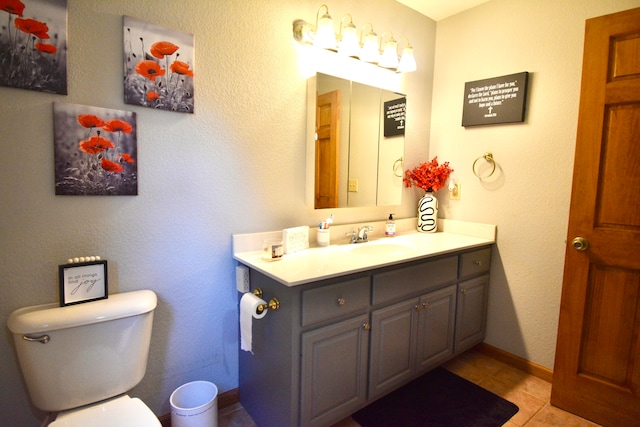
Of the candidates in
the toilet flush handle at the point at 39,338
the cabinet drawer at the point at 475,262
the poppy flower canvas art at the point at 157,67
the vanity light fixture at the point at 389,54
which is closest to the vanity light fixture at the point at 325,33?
the vanity light fixture at the point at 389,54

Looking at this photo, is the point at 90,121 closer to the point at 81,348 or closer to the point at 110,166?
the point at 110,166

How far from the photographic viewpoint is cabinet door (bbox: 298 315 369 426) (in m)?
1.36

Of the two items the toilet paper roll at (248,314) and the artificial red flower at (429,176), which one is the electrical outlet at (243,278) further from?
the artificial red flower at (429,176)

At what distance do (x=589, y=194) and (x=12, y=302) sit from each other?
255 centimetres

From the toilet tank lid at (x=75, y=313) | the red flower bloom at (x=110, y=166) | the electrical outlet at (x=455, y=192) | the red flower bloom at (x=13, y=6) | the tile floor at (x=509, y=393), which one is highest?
the red flower bloom at (x=13, y=6)

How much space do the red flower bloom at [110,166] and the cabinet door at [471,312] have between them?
194 centimetres

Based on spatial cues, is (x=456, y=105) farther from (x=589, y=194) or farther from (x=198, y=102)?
(x=198, y=102)

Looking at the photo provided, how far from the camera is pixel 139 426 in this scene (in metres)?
1.06

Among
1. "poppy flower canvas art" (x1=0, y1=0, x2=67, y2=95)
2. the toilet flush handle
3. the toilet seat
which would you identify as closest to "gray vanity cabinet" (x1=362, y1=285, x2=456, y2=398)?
the toilet seat

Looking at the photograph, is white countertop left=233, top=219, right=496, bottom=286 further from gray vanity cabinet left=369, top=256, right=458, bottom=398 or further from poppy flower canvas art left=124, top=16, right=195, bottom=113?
poppy flower canvas art left=124, top=16, right=195, bottom=113

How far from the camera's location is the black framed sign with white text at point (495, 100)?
6.75ft

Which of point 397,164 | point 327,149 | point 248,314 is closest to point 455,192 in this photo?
point 397,164

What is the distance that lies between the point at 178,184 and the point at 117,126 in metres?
0.33

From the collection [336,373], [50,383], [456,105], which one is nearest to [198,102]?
[50,383]
